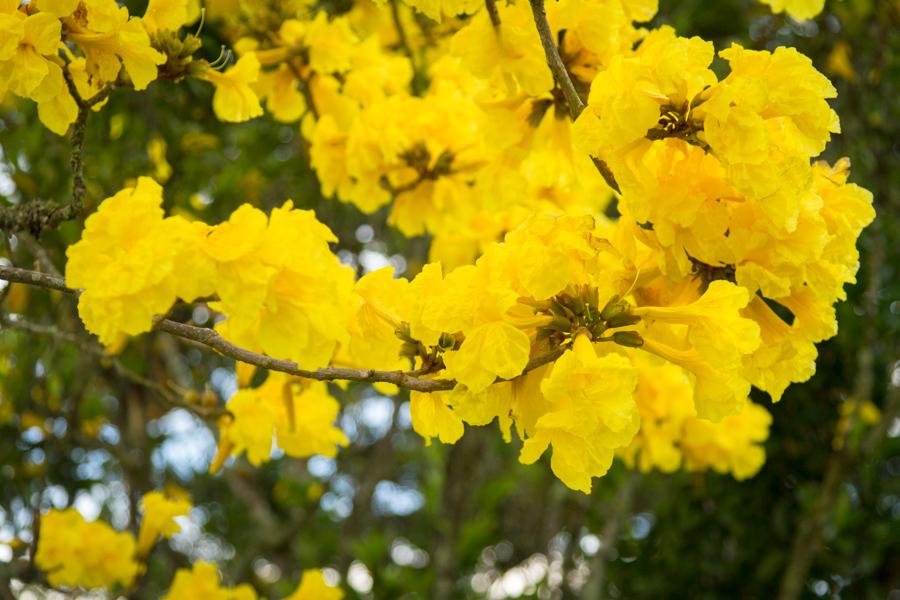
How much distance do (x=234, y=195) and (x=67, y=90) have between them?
1861mm

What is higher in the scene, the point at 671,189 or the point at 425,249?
the point at 671,189

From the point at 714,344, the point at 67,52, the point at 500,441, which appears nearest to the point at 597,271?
the point at 714,344

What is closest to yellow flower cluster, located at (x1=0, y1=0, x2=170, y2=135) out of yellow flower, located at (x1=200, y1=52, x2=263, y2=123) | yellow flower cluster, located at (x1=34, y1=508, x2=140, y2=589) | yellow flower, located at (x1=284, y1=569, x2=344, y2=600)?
yellow flower, located at (x1=200, y1=52, x2=263, y2=123)

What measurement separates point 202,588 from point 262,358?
3.65ft

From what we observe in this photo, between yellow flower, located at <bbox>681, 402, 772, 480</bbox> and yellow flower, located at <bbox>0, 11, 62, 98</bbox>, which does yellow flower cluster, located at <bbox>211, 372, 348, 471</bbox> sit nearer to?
yellow flower, located at <bbox>0, 11, 62, 98</bbox>

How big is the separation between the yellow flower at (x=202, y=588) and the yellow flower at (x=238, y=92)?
99 cm

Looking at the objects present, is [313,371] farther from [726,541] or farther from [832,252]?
[726,541]

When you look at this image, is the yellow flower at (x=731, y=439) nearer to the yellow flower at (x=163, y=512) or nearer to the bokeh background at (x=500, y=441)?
the bokeh background at (x=500, y=441)

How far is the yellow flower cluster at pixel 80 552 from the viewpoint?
7.64ft

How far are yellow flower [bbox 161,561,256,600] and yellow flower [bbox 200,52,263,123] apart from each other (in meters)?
0.99

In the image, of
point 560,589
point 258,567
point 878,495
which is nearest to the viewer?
point 560,589

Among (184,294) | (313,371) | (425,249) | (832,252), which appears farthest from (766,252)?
(425,249)

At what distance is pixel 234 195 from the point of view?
131 inches

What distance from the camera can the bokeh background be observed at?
2975 millimetres
